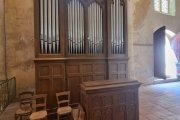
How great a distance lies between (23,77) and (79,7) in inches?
132

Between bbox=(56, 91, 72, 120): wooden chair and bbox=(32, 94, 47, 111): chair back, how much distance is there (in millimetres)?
329

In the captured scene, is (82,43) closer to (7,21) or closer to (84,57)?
(84,57)

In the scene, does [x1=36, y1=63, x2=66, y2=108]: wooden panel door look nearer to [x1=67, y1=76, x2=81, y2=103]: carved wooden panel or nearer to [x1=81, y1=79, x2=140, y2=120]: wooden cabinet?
[x1=67, y1=76, x2=81, y2=103]: carved wooden panel

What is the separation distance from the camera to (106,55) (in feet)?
16.7

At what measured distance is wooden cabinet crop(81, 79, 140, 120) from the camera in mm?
3077

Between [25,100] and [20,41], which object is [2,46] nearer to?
[20,41]

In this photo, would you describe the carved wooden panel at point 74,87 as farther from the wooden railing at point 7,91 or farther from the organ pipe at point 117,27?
the wooden railing at point 7,91

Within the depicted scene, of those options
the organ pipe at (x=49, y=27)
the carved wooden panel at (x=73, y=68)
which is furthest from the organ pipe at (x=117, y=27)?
the organ pipe at (x=49, y=27)

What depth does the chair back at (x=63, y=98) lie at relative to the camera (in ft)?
13.3

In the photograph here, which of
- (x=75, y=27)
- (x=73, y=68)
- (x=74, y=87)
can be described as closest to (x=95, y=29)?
(x=75, y=27)

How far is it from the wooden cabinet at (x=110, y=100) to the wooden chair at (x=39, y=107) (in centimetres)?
92

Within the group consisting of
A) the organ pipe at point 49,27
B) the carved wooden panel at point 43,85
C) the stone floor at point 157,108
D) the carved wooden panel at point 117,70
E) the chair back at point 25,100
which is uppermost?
the organ pipe at point 49,27

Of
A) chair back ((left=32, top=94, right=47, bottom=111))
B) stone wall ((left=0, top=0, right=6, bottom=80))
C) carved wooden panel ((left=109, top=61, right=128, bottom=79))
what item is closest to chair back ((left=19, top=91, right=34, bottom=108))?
chair back ((left=32, top=94, right=47, bottom=111))

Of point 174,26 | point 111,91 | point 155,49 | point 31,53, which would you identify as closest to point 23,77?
point 31,53
